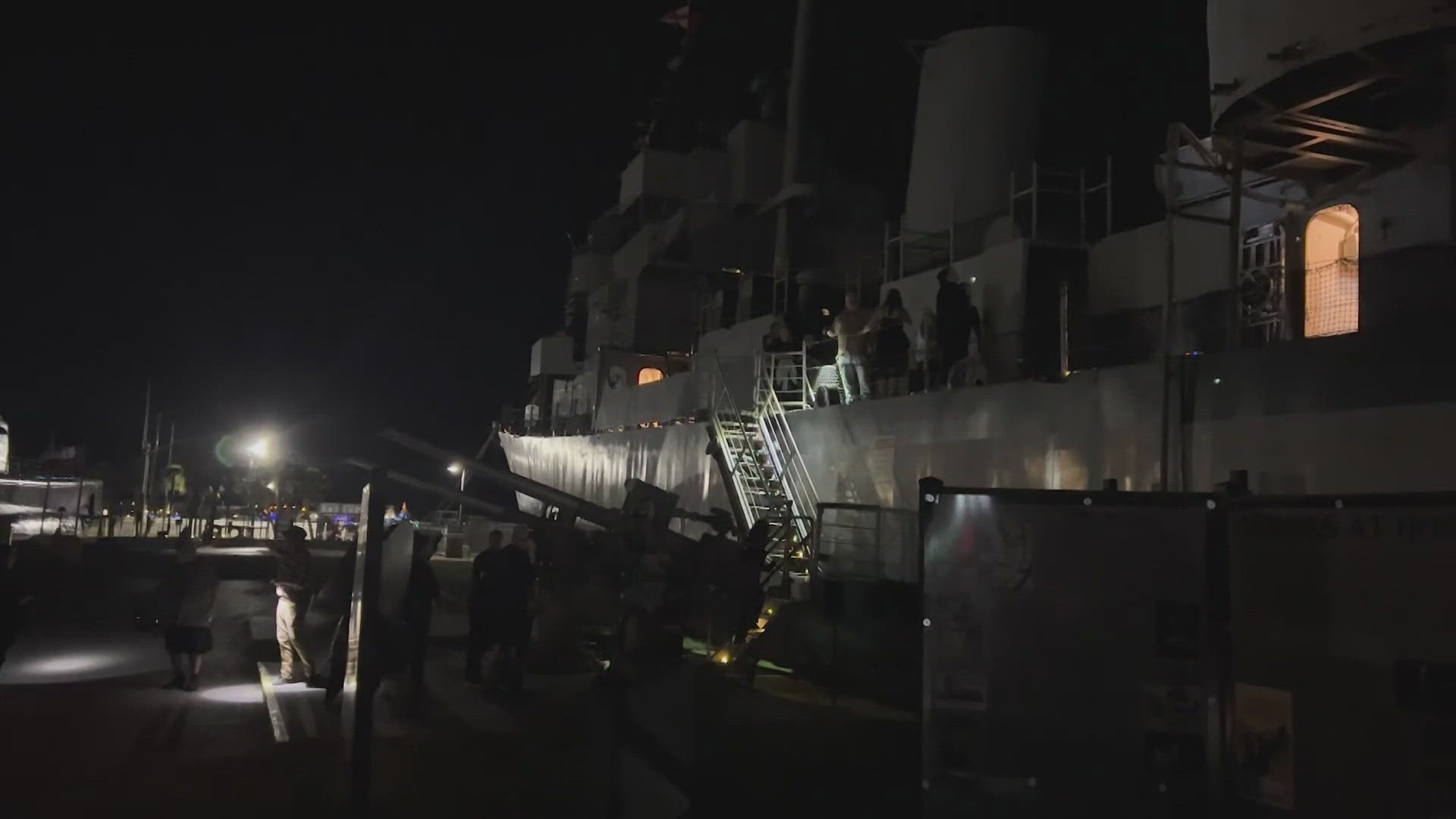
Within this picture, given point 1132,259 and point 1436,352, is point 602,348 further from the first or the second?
point 1436,352

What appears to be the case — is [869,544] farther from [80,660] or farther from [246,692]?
[80,660]

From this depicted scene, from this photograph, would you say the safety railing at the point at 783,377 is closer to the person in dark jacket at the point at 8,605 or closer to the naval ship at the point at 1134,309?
the naval ship at the point at 1134,309

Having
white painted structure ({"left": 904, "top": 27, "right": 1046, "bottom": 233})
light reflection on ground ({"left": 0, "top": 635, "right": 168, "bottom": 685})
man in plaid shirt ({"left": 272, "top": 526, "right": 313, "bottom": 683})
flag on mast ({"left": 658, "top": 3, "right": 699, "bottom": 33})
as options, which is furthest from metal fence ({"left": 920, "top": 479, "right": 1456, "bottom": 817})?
flag on mast ({"left": 658, "top": 3, "right": 699, "bottom": 33})

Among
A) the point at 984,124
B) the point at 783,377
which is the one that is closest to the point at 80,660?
the point at 783,377

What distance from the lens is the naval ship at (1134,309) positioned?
848 cm

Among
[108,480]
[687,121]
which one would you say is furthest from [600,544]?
[108,480]

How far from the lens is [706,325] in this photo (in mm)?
24453

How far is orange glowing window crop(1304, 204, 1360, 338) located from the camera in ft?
31.6

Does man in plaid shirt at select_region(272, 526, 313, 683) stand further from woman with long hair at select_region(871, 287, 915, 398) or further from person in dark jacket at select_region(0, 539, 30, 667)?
woman with long hair at select_region(871, 287, 915, 398)

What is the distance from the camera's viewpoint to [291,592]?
9.98 meters

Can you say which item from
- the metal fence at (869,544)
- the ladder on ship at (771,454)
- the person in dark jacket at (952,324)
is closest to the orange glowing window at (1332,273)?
the person in dark jacket at (952,324)

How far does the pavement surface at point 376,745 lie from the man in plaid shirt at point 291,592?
0.34 m

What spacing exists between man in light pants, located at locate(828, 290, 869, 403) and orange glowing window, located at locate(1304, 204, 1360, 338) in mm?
5424

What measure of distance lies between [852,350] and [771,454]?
217cm
